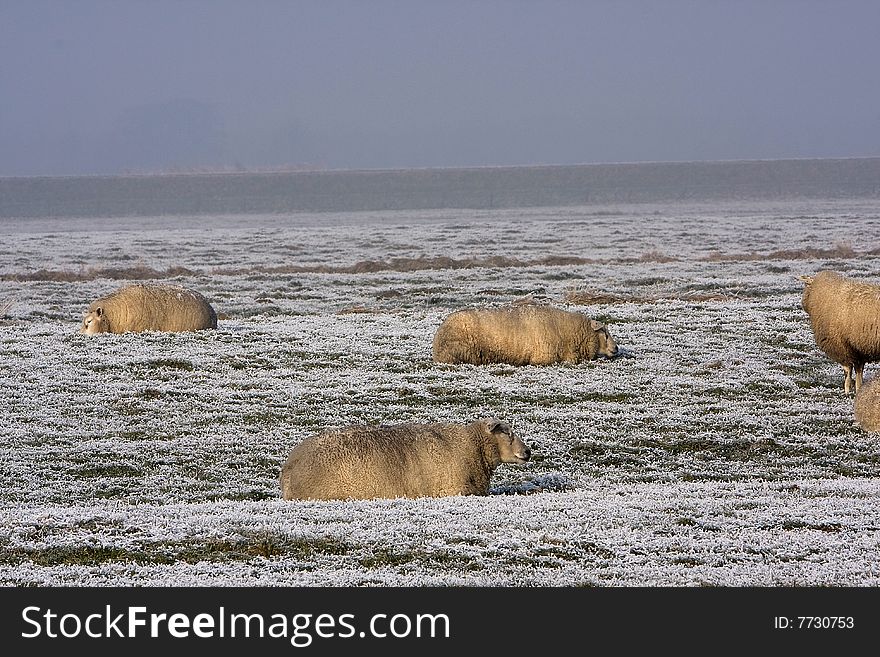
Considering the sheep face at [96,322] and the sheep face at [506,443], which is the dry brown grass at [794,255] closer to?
the sheep face at [96,322]

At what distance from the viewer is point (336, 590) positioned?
30.9ft

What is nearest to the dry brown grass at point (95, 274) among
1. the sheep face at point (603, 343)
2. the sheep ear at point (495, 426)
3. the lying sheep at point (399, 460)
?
the sheep face at point (603, 343)

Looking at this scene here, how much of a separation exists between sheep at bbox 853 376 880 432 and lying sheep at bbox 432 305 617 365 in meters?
6.46

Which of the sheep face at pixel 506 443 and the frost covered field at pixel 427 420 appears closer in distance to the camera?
the frost covered field at pixel 427 420

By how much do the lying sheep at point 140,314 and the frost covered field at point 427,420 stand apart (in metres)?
0.79

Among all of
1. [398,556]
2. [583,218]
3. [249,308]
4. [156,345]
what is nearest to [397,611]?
[398,556]

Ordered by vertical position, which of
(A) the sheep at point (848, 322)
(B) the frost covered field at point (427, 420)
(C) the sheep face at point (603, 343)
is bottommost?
(B) the frost covered field at point (427, 420)

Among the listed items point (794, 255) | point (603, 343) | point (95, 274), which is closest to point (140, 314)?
point (603, 343)

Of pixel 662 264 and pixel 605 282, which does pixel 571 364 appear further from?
pixel 662 264

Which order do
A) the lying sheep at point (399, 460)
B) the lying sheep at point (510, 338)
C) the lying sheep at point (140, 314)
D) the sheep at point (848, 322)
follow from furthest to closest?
1. the lying sheep at point (140, 314)
2. the lying sheep at point (510, 338)
3. the sheep at point (848, 322)
4. the lying sheep at point (399, 460)

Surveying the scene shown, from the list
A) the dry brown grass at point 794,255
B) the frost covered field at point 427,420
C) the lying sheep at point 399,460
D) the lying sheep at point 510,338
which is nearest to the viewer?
the frost covered field at point 427,420

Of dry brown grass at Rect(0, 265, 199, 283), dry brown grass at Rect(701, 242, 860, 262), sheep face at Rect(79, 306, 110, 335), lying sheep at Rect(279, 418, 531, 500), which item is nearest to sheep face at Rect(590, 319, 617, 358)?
lying sheep at Rect(279, 418, 531, 500)

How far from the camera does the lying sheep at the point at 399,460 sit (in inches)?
538

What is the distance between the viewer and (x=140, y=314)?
26578mm
